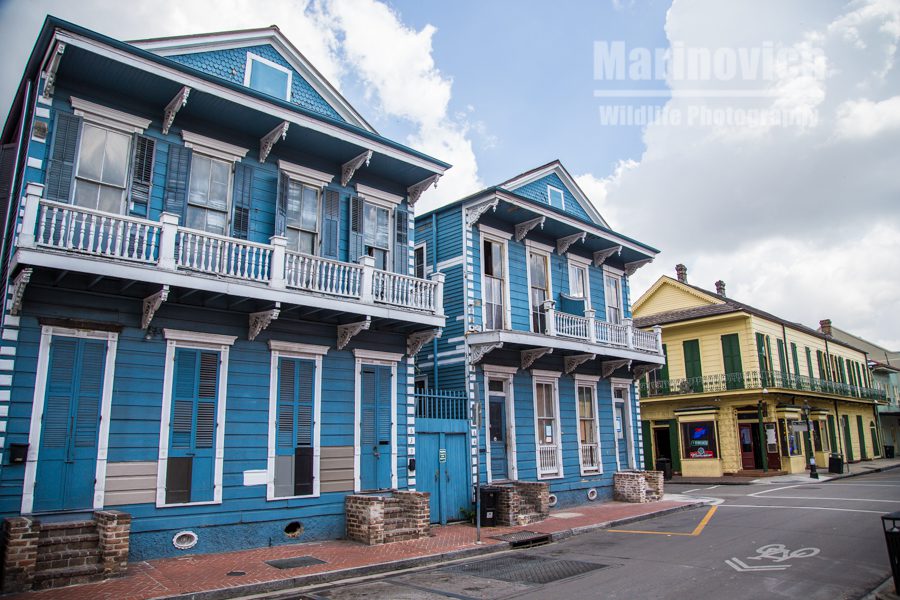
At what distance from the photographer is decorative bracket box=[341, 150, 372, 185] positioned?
14.5 m

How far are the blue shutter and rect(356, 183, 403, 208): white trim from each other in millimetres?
2841

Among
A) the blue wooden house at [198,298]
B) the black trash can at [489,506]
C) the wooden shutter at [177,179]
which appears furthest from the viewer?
the black trash can at [489,506]

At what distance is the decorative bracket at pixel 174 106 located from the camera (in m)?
11.8

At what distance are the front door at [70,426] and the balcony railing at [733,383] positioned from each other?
28935mm

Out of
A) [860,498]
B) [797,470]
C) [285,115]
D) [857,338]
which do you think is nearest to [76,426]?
[285,115]

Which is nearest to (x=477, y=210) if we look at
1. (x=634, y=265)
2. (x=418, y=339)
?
(x=418, y=339)

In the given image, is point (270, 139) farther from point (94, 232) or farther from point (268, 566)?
point (268, 566)

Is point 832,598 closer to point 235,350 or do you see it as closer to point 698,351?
point 235,350

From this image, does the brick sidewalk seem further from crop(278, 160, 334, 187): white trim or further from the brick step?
crop(278, 160, 334, 187): white trim

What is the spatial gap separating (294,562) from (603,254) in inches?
608

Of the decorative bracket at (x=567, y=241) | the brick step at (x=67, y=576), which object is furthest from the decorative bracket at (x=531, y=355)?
the brick step at (x=67, y=576)

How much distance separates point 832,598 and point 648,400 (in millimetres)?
26389

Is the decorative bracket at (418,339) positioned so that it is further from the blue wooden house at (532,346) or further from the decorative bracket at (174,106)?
the decorative bracket at (174,106)

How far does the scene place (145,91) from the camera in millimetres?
11852
